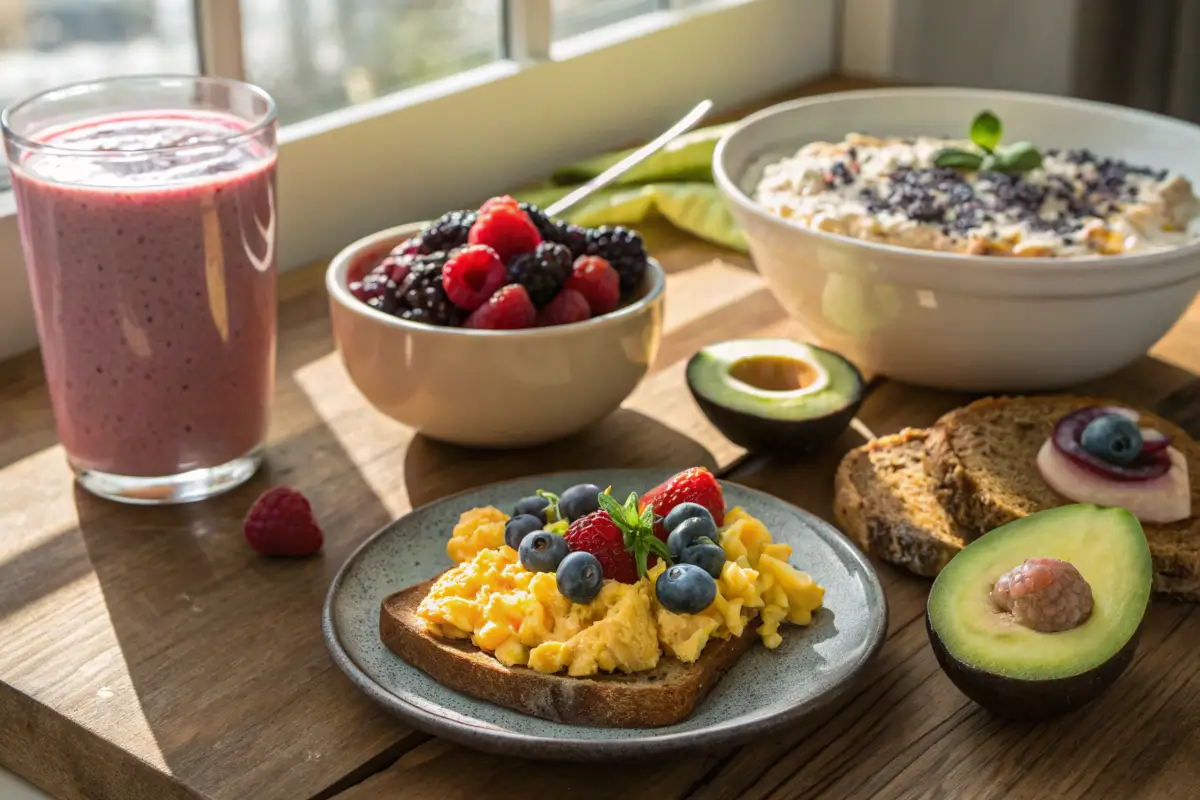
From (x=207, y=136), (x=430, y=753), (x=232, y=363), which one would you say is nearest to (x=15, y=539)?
(x=232, y=363)

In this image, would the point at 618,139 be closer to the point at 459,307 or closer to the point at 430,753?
the point at 459,307

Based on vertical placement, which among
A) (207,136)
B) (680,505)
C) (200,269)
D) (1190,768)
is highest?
(207,136)

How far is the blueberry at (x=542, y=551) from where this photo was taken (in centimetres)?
109

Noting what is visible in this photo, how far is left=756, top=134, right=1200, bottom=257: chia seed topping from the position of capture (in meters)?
1.54

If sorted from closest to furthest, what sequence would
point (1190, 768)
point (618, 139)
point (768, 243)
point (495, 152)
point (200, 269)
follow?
point (1190, 768)
point (200, 269)
point (768, 243)
point (495, 152)
point (618, 139)

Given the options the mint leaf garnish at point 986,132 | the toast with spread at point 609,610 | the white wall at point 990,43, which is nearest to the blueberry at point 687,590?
the toast with spread at point 609,610

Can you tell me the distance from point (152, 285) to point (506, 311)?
12.6 inches

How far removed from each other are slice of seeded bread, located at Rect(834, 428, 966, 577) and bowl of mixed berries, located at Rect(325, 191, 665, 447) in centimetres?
25

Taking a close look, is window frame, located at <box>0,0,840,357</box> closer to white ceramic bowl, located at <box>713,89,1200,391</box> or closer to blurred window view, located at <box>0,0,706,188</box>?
blurred window view, located at <box>0,0,706,188</box>

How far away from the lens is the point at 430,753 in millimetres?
1071

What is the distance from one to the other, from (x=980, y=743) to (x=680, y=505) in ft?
0.94

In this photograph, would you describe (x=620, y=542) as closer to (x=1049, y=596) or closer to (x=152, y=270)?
(x=1049, y=596)

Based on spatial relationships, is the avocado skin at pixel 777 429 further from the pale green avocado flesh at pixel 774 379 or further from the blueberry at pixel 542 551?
the blueberry at pixel 542 551

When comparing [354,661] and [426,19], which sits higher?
[426,19]
